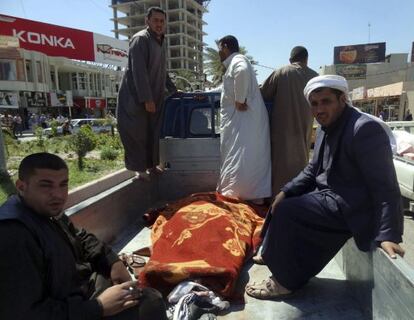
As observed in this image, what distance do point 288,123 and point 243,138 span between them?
0.55 metres

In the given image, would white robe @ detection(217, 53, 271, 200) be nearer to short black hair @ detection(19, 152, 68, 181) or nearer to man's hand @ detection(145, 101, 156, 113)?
man's hand @ detection(145, 101, 156, 113)

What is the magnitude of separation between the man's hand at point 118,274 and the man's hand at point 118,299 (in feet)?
0.86

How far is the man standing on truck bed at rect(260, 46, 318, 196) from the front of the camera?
4.07 meters

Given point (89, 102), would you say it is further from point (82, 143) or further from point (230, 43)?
point (230, 43)

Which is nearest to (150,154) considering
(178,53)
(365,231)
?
(365,231)

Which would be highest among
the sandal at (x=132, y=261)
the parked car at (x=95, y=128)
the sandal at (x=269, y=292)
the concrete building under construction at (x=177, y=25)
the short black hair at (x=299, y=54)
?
the concrete building under construction at (x=177, y=25)

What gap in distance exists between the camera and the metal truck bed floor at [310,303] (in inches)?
89.0

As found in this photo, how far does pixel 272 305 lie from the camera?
2414 millimetres

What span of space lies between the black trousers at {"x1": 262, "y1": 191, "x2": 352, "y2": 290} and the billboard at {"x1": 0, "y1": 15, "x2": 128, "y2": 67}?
21.1 metres

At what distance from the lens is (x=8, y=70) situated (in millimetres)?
31281

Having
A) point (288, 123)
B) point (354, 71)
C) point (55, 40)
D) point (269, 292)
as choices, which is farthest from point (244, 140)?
point (354, 71)

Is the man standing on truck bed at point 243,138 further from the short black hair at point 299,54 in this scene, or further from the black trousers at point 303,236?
the black trousers at point 303,236

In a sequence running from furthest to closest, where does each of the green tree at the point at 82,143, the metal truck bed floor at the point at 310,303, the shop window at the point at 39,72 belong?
the shop window at the point at 39,72, the green tree at the point at 82,143, the metal truck bed floor at the point at 310,303

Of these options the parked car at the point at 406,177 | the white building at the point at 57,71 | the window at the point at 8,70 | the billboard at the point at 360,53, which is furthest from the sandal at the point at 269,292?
the billboard at the point at 360,53
